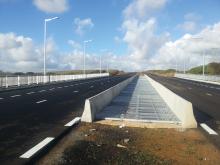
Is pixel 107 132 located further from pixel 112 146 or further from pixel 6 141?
pixel 6 141

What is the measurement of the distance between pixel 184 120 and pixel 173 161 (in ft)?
18.3

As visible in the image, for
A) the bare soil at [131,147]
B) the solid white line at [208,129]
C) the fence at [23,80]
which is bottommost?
the solid white line at [208,129]

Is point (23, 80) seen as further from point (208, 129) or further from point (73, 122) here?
point (208, 129)

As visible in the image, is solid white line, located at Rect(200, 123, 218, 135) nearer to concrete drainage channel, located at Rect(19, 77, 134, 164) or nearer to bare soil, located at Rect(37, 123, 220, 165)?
bare soil, located at Rect(37, 123, 220, 165)

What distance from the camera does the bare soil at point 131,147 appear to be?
27.6ft

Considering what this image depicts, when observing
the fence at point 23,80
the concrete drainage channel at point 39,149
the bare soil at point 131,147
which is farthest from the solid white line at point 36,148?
the fence at point 23,80

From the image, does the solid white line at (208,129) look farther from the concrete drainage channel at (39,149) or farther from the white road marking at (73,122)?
the concrete drainage channel at (39,149)

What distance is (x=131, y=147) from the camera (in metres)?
9.91

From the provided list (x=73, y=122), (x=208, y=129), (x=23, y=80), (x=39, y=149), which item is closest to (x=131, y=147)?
(x=39, y=149)

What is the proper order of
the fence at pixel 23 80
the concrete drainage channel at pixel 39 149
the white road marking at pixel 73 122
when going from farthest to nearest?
the fence at pixel 23 80 < the white road marking at pixel 73 122 < the concrete drainage channel at pixel 39 149

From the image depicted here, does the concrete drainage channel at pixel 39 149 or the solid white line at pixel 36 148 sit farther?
the solid white line at pixel 36 148

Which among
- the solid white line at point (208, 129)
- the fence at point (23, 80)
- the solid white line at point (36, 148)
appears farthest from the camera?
the fence at point (23, 80)

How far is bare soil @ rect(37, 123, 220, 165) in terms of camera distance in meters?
8.42

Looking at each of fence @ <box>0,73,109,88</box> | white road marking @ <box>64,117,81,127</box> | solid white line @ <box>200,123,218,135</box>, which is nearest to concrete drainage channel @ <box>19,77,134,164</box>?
white road marking @ <box>64,117,81,127</box>
